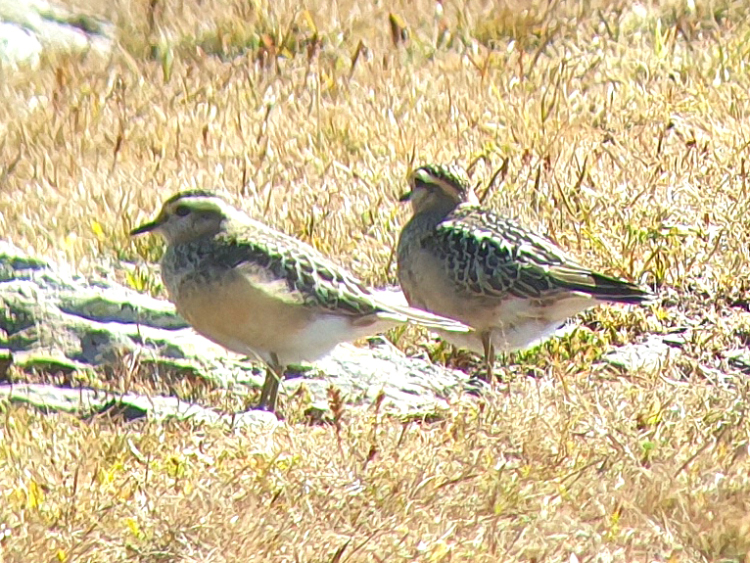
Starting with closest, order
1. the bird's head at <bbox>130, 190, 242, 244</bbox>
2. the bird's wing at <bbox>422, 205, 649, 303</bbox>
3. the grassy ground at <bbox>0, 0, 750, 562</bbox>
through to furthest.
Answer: the grassy ground at <bbox>0, 0, 750, 562</bbox> → the bird's wing at <bbox>422, 205, 649, 303</bbox> → the bird's head at <bbox>130, 190, 242, 244</bbox>

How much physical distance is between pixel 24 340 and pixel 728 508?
3.80 meters

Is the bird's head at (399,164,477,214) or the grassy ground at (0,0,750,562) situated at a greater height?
the bird's head at (399,164,477,214)

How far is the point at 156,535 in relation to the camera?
19.4 feet

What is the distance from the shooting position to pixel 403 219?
10.0 meters

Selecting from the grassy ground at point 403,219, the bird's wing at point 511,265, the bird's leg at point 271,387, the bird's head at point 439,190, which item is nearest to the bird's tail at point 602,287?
the bird's wing at point 511,265

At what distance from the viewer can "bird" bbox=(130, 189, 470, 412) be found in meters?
7.70

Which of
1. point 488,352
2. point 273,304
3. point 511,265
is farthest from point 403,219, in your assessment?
point 273,304

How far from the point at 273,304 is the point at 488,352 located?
1193mm

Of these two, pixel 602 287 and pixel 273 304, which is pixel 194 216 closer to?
pixel 273 304

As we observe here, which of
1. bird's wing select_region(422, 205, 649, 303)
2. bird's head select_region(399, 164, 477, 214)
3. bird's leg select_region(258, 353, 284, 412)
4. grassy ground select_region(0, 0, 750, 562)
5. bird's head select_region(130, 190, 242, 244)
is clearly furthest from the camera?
bird's head select_region(399, 164, 477, 214)

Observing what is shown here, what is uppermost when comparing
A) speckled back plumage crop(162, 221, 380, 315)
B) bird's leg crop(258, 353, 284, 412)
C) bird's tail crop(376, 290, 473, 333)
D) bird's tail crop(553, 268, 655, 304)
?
speckled back plumage crop(162, 221, 380, 315)

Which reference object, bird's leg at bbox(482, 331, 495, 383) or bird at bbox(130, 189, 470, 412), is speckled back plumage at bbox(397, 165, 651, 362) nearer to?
bird's leg at bbox(482, 331, 495, 383)

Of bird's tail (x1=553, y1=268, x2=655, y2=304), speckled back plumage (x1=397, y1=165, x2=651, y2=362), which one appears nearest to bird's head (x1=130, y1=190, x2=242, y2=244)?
speckled back plumage (x1=397, y1=165, x2=651, y2=362)

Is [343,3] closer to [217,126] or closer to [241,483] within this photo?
[217,126]
